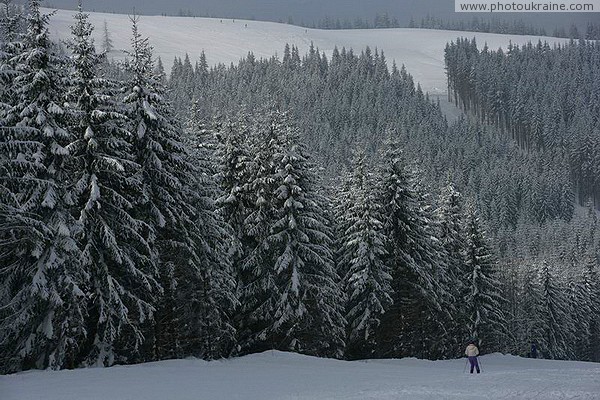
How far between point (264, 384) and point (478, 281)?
92.2ft

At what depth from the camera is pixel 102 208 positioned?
72.4 feet

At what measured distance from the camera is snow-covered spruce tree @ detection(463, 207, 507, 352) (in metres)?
42.2

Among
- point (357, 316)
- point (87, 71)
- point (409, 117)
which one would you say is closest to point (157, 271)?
point (87, 71)

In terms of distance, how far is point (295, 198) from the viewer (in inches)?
1169

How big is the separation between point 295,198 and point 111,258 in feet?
35.4

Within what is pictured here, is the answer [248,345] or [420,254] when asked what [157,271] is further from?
[420,254]

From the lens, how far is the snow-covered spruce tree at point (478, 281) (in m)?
42.2

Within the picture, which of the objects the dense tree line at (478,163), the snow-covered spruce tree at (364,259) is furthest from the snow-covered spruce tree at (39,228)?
the dense tree line at (478,163)

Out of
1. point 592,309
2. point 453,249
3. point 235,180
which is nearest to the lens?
point 235,180

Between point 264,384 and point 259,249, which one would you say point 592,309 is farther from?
Result: point 264,384

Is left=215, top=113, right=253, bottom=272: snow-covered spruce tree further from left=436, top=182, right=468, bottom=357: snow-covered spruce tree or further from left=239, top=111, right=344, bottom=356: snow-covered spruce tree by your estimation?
left=436, top=182, right=468, bottom=357: snow-covered spruce tree

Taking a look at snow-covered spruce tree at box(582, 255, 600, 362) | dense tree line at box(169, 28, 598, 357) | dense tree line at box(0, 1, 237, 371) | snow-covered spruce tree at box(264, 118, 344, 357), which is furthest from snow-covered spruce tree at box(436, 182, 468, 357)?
dense tree line at box(169, 28, 598, 357)

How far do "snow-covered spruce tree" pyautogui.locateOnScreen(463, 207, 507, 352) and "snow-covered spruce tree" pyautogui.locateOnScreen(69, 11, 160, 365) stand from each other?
2728cm

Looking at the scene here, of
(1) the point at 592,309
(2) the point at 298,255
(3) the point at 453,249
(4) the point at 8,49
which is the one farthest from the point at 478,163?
(4) the point at 8,49
